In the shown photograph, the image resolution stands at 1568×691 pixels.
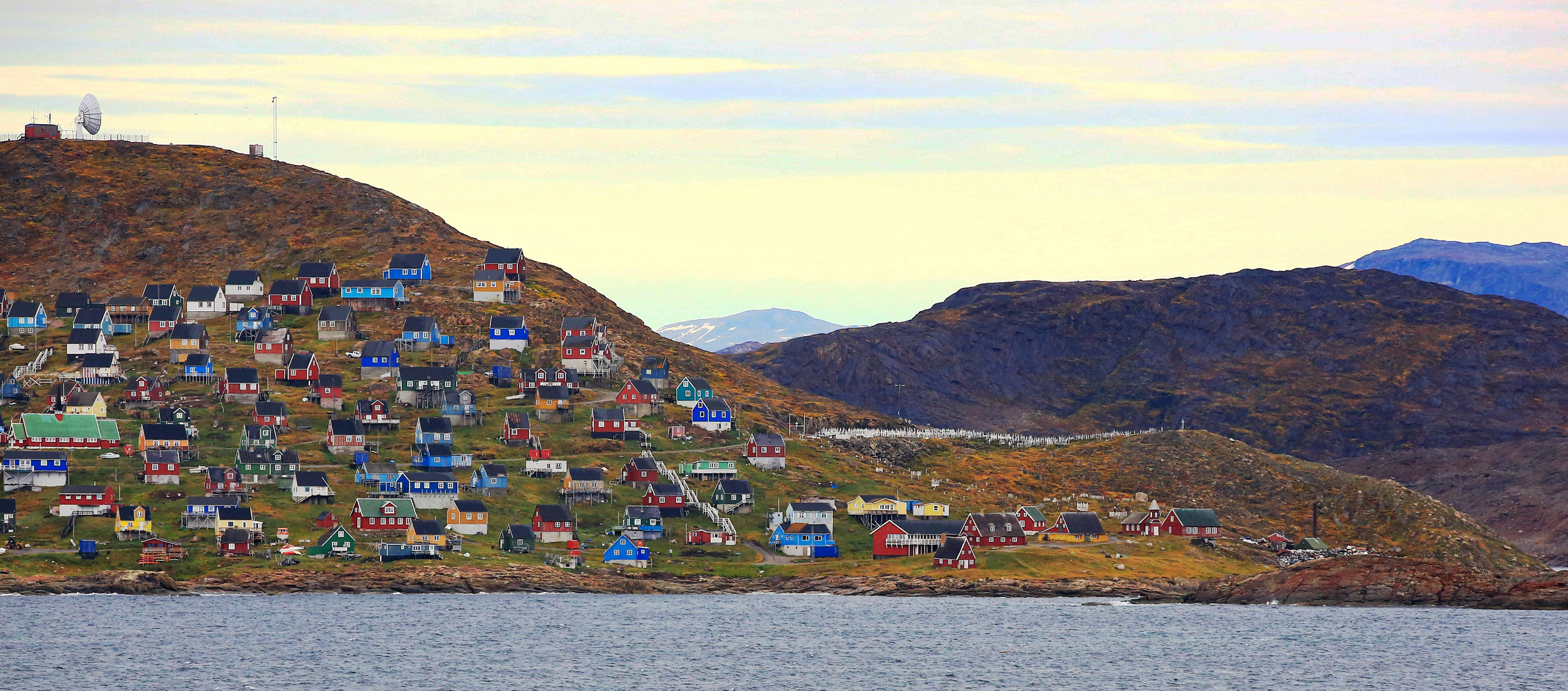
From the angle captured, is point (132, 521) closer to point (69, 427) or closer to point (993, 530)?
point (69, 427)

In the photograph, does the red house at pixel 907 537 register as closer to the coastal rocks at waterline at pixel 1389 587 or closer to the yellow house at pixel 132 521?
the coastal rocks at waterline at pixel 1389 587

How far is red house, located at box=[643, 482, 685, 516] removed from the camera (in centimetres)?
19400

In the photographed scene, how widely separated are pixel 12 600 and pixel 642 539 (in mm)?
65017

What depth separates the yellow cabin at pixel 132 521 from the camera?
167000mm

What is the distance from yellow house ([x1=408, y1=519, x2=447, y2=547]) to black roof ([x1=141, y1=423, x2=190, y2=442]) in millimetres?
36827

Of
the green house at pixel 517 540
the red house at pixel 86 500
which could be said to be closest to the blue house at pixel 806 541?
the green house at pixel 517 540

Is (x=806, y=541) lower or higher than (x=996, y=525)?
lower

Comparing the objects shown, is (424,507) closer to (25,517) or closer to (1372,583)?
(25,517)

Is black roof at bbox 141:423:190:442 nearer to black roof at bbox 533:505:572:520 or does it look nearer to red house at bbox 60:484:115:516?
red house at bbox 60:484:115:516

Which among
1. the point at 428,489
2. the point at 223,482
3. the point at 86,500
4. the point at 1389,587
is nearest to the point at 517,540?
the point at 428,489

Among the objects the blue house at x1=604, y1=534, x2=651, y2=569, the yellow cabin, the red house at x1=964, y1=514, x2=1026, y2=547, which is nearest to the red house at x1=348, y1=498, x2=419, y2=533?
the yellow cabin

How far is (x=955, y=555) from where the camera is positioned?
18412 centimetres

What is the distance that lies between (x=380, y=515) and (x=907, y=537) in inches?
2343

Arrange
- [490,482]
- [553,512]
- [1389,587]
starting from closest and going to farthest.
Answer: [1389,587]
[553,512]
[490,482]
